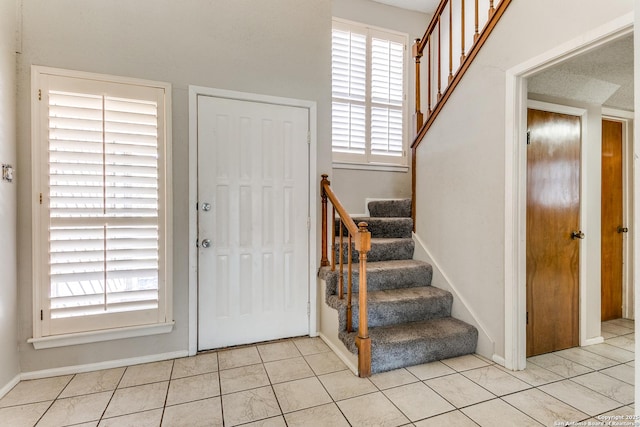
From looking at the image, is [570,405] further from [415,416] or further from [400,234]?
[400,234]

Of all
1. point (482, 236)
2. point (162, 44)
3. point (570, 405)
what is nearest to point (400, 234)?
point (482, 236)

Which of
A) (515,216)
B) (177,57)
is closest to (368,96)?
(177,57)

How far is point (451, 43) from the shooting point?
108 inches

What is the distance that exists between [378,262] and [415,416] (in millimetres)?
1445

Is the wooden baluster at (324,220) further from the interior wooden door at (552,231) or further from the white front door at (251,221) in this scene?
the interior wooden door at (552,231)

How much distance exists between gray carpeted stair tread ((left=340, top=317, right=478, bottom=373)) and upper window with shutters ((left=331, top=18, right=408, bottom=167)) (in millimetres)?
2116

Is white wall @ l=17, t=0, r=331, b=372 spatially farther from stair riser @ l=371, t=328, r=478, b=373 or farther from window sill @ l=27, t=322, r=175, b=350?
stair riser @ l=371, t=328, r=478, b=373

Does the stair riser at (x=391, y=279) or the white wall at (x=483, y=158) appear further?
the stair riser at (x=391, y=279)

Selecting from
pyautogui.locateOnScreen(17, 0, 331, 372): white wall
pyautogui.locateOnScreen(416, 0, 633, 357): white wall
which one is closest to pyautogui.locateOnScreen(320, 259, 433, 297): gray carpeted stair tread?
pyautogui.locateOnScreen(416, 0, 633, 357): white wall

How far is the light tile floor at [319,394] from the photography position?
1659mm

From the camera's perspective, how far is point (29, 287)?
6.68 feet

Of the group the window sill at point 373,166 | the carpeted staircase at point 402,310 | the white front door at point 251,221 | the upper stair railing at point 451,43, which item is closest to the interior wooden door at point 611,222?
the upper stair railing at point 451,43

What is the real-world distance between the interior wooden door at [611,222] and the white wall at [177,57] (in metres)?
2.89

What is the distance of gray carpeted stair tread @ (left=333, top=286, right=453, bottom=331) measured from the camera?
7.83 ft
